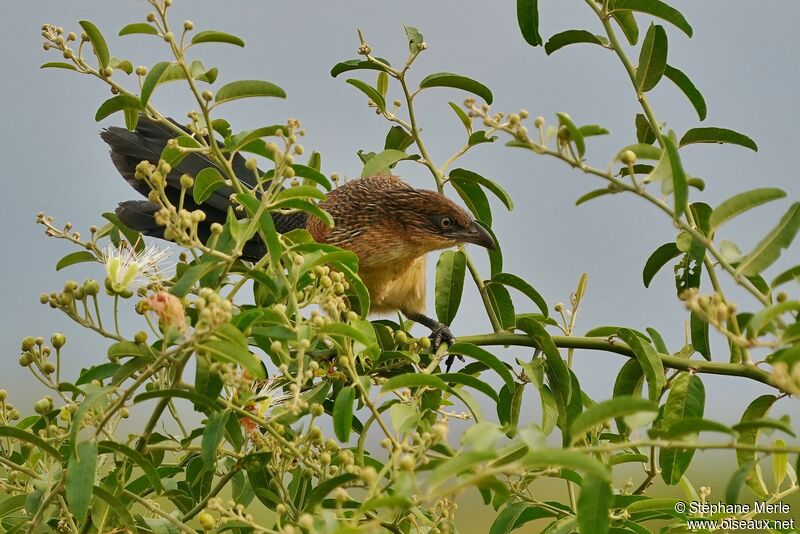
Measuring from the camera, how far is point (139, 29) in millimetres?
2305

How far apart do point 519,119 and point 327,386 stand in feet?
2.73

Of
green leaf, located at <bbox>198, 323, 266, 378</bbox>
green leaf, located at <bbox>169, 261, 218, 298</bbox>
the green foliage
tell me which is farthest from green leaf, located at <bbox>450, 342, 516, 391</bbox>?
green leaf, located at <bbox>198, 323, 266, 378</bbox>

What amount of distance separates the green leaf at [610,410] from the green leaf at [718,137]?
4.50 ft

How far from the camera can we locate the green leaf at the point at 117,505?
2.02 metres

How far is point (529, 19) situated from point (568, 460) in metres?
1.62

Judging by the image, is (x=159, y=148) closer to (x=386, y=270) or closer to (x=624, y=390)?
(x=386, y=270)

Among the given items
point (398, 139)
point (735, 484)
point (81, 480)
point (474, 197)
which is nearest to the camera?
point (735, 484)

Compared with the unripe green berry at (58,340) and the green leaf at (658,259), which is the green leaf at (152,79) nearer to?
the unripe green berry at (58,340)

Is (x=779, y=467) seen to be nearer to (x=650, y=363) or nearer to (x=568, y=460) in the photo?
(x=650, y=363)

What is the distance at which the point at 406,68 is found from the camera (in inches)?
112

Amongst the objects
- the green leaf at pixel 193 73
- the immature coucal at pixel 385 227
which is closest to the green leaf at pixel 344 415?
the green leaf at pixel 193 73

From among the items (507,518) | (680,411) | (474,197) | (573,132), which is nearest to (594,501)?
(573,132)

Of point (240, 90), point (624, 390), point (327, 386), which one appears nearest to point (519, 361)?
point (624, 390)

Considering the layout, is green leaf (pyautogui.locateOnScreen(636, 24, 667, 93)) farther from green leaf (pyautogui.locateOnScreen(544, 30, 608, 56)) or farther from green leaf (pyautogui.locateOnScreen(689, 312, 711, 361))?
green leaf (pyautogui.locateOnScreen(689, 312, 711, 361))
